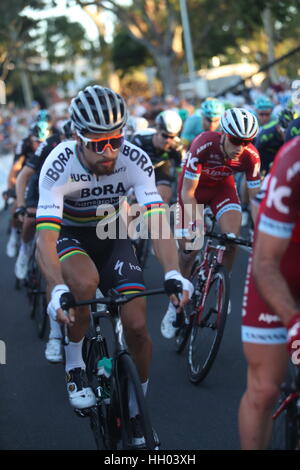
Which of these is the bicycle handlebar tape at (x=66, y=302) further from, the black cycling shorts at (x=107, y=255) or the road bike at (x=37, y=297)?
the road bike at (x=37, y=297)

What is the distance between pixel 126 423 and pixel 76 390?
0.70 meters

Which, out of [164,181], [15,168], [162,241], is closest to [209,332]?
[162,241]

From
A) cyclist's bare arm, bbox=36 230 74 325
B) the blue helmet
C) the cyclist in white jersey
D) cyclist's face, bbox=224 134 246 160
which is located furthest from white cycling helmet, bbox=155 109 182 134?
cyclist's bare arm, bbox=36 230 74 325

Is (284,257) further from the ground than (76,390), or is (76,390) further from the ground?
(284,257)

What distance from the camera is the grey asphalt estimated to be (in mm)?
5016

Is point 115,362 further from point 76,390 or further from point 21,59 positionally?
point 21,59

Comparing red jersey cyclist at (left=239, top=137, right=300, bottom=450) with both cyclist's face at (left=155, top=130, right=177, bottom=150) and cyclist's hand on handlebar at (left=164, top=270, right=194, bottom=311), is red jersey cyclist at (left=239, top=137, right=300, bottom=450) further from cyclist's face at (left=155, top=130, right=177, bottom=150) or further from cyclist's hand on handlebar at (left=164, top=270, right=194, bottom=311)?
cyclist's face at (left=155, top=130, right=177, bottom=150)

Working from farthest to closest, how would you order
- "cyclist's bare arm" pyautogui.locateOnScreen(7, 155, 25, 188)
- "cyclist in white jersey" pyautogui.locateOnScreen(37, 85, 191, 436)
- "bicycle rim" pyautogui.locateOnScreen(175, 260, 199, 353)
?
1. "cyclist's bare arm" pyautogui.locateOnScreen(7, 155, 25, 188)
2. "bicycle rim" pyautogui.locateOnScreen(175, 260, 199, 353)
3. "cyclist in white jersey" pyautogui.locateOnScreen(37, 85, 191, 436)

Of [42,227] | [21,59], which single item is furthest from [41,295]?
[21,59]

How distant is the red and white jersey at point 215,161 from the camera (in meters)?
6.86

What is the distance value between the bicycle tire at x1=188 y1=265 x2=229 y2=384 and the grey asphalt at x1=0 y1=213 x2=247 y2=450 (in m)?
0.14

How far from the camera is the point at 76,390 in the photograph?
15.4ft

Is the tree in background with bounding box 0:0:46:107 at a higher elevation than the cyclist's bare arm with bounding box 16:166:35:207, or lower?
higher

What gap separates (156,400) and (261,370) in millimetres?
2483
